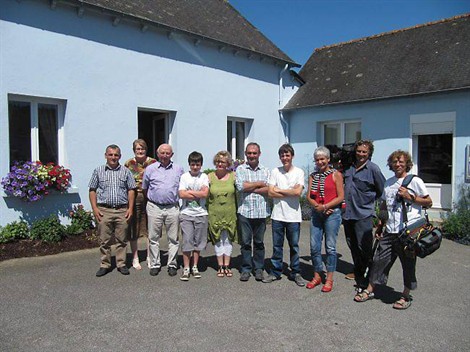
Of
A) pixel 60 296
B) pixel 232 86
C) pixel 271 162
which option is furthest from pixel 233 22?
pixel 60 296

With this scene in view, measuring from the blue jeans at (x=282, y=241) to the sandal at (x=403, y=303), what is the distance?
4.26 feet

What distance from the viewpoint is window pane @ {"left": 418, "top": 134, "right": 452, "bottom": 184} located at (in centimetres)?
927

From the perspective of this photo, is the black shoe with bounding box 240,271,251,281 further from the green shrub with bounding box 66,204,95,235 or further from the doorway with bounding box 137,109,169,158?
the doorway with bounding box 137,109,169,158

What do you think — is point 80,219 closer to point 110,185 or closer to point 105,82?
point 110,185

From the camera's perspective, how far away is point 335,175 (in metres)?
4.73

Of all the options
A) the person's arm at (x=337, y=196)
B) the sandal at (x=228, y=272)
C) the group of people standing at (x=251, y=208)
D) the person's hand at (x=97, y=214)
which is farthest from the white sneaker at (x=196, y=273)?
the person's arm at (x=337, y=196)

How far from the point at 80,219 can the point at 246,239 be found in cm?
377

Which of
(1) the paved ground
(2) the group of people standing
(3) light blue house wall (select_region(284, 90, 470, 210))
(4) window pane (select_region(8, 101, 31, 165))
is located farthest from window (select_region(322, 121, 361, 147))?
(4) window pane (select_region(8, 101, 31, 165))

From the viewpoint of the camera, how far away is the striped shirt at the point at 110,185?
5219 mm

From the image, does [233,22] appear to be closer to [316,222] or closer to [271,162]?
[271,162]

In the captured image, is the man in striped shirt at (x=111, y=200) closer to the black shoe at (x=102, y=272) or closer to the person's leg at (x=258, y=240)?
Result: the black shoe at (x=102, y=272)

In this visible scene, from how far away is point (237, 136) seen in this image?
10961mm

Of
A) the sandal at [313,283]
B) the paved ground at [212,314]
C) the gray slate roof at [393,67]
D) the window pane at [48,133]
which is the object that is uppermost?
the gray slate roof at [393,67]

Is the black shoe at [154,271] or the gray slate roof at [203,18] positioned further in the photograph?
the gray slate roof at [203,18]
